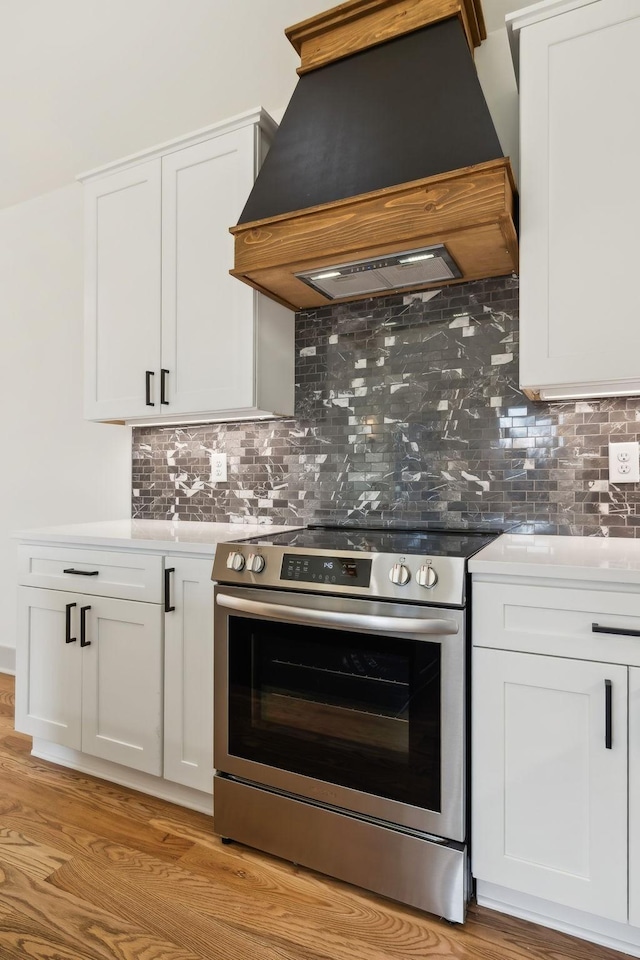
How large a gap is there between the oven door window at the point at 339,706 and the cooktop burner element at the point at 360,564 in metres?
0.13

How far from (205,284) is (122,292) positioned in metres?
0.45

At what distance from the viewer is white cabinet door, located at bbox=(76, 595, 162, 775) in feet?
6.30

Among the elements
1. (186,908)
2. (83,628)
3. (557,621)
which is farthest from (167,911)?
(557,621)

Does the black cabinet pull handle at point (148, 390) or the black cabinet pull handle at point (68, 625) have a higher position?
the black cabinet pull handle at point (148, 390)

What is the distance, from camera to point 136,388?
2.36 m

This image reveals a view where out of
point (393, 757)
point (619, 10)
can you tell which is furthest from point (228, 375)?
point (619, 10)

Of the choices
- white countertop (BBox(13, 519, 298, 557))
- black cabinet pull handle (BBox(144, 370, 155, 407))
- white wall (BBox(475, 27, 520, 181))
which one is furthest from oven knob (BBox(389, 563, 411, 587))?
white wall (BBox(475, 27, 520, 181))

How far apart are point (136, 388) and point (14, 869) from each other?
5.56 ft

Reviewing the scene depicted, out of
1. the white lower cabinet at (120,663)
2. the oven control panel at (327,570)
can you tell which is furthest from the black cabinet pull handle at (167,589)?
the oven control panel at (327,570)

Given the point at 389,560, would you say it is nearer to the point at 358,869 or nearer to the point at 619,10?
the point at 358,869

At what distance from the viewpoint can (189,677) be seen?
73.0 inches

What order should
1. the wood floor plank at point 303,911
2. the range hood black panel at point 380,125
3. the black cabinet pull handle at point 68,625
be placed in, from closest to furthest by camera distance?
the wood floor plank at point 303,911 < the range hood black panel at point 380,125 < the black cabinet pull handle at point 68,625

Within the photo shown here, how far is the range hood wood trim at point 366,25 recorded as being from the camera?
1723 millimetres

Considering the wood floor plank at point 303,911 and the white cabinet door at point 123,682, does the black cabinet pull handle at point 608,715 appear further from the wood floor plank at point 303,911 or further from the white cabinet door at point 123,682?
the white cabinet door at point 123,682
